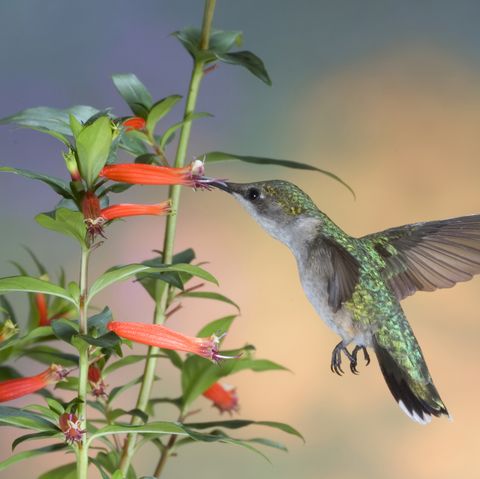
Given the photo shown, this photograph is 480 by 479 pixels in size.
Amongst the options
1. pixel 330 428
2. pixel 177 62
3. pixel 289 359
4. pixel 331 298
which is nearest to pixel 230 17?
pixel 177 62

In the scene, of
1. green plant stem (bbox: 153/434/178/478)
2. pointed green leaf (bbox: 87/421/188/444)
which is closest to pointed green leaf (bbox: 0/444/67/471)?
pointed green leaf (bbox: 87/421/188/444)

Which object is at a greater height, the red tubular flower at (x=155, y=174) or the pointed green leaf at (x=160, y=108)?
the pointed green leaf at (x=160, y=108)

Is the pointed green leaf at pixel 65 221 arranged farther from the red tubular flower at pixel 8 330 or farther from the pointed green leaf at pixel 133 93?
the pointed green leaf at pixel 133 93

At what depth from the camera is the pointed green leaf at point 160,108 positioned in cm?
163

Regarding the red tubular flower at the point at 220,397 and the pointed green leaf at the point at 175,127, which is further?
the red tubular flower at the point at 220,397

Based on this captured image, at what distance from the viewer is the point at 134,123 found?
1.64 metres

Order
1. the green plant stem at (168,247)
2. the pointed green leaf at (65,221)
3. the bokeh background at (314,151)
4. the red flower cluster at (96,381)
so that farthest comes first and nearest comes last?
1. the bokeh background at (314,151)
2. the green plant stem at (168,247)
3. the red flower cluster at (96,381)
4. the pointed green leaf at (65,221)

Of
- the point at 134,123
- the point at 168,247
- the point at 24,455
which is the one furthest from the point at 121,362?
the point at 134,123

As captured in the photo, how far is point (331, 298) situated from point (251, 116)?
1.93 meters

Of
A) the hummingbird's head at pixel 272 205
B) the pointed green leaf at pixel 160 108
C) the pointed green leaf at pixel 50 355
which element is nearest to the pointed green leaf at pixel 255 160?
the pointed green leaf at pixel 160 108

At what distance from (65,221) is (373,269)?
0.59 m

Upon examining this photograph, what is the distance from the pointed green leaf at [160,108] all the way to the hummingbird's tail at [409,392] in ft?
1.88

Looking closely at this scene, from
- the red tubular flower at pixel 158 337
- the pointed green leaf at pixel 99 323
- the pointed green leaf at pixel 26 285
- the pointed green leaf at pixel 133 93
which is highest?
the pointed green leaf at pixel 133 93

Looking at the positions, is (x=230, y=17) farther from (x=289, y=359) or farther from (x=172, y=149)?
(x=289, y=359)
